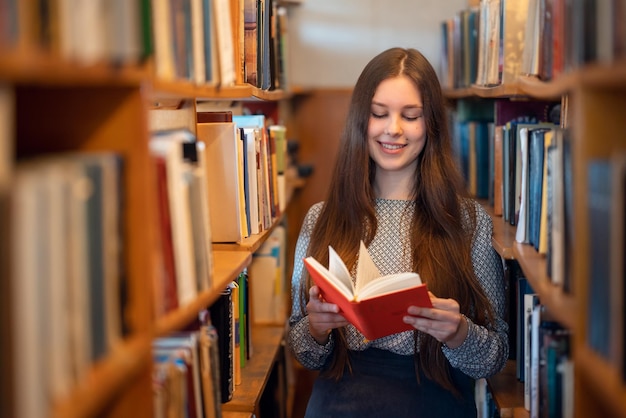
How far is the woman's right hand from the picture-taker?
1.78 m

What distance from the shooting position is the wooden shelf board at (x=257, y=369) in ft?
6.55

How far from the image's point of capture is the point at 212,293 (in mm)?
1446

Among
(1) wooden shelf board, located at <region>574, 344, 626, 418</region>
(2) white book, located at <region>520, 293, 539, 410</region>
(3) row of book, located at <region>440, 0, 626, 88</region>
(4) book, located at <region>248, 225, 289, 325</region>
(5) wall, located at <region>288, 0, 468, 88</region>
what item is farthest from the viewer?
(5) wall, located at <region>288, 0, 468, 88</region>

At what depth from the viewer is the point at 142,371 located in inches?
46.0

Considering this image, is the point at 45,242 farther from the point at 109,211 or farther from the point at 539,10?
the point at 539,10

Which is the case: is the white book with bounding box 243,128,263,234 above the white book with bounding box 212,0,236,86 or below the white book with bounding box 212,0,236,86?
below

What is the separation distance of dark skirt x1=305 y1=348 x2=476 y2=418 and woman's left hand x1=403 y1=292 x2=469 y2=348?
0.68ft

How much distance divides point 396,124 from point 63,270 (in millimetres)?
1331

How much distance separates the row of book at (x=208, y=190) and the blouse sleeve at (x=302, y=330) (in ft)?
0.51

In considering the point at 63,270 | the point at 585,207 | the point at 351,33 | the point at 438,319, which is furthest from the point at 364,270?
the point at 351,33

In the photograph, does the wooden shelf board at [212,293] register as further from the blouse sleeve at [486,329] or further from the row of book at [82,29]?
the blouse sleeve at [486,329]

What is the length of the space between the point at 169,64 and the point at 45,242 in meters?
0.53

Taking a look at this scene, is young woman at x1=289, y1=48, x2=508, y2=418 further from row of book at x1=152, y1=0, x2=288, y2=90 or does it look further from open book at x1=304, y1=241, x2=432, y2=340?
row of book at x1=152, y1=0, x2=288, y2=90

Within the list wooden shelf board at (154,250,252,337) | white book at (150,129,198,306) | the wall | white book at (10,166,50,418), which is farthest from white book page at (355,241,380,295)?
the wall
